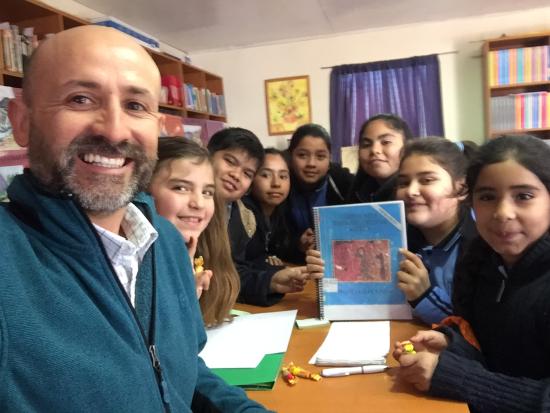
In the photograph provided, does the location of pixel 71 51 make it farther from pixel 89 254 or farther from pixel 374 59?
pixel 374 59

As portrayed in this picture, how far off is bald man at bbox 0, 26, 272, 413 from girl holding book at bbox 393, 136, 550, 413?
1.52 feet

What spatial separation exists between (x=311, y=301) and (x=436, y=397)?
73cm

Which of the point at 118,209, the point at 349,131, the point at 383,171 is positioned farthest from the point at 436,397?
the point at 349,131

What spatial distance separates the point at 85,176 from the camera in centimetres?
75

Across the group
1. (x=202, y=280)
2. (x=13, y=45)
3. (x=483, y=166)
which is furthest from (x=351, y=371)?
(x=13, y=45)

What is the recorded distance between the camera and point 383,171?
2.25m

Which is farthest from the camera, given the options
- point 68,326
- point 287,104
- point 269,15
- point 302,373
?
point 287,104

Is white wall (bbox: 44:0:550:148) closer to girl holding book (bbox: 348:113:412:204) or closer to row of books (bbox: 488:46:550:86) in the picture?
row of books (bbox: 488:46:550:86)

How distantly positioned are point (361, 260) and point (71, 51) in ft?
3.33

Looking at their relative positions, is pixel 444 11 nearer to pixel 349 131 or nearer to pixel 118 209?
pixel 349 131

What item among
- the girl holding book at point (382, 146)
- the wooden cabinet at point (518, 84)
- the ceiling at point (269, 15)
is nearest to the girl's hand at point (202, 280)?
the girl holding book at point (382, 146)

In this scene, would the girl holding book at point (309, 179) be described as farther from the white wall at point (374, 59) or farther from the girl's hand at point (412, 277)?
the white wall at point (374, 59)

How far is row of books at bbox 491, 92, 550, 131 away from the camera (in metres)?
4.28

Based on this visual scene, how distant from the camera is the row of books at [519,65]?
4.21 m
